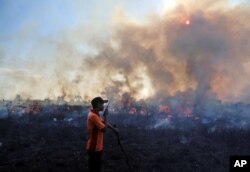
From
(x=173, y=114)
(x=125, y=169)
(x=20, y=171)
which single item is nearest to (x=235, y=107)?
(x=173, y=114)

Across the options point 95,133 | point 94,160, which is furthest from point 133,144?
point 95,133

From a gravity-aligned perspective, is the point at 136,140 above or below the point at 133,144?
above

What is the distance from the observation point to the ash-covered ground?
15133 millimetres

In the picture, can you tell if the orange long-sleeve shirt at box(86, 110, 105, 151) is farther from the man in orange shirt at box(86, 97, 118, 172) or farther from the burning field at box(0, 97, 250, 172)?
the burning field at box(0, 97, 250, 172)

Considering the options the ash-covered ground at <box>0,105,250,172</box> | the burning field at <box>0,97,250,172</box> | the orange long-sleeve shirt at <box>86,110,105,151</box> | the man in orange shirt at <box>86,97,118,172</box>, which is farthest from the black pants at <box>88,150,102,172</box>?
the burning field at <box>0,97,250,172</box>

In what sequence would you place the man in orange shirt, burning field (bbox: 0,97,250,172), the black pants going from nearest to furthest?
the man in orange shirt < the black pants < burning field (bbox: 0,97,250,172)

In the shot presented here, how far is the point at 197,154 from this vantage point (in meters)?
16.5

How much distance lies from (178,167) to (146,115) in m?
11.7

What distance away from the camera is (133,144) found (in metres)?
18.6

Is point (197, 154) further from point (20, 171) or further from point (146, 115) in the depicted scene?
point (146, 115)

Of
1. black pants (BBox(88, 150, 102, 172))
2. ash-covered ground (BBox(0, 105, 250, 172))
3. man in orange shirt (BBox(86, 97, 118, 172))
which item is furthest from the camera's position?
ash-covered ground (BBox(0, 105, 250, 172))

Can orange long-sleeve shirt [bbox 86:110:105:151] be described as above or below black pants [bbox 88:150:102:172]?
above

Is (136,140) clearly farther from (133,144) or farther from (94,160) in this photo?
(94,160)

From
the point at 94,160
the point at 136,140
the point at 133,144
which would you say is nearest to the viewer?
the point at 94,160
